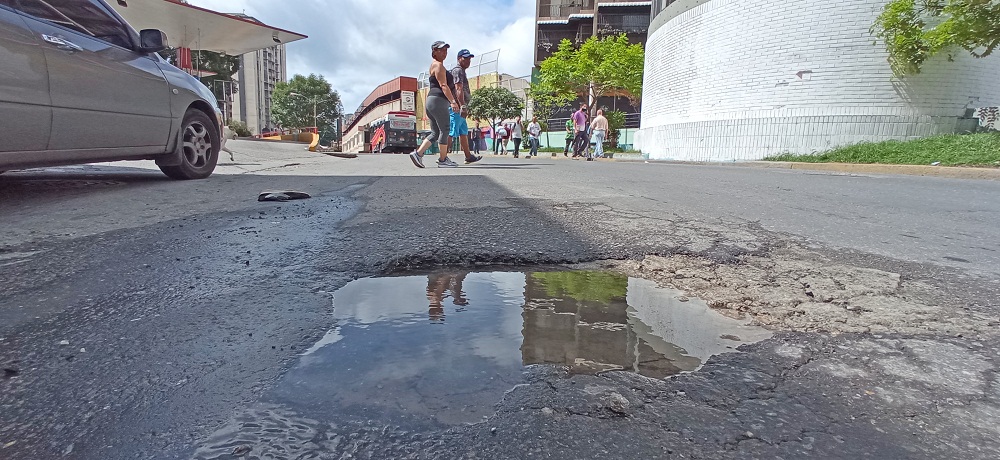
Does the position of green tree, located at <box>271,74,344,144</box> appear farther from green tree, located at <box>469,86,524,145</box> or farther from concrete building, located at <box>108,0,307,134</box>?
concrete building, located at <box>108,0,307,134</box>

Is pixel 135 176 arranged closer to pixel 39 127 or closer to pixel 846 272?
pixel 39 127

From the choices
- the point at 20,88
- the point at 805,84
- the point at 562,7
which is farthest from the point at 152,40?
the point at 562,7

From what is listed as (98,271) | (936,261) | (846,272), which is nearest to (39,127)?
(98,271)

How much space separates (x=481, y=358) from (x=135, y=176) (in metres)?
5.30

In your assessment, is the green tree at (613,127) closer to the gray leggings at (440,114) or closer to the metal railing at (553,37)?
the metal railing at (553,37)

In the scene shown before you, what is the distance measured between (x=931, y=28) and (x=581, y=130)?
874 centimetres

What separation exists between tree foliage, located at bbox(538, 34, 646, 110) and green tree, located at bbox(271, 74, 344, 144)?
122 ft

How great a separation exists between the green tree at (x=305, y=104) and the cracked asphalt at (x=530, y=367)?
197 feet

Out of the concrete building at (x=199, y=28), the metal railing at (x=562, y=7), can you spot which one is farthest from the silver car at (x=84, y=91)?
the metal railing at (x=562, y=7)

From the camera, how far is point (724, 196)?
182 inches

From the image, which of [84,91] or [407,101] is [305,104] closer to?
[407,101]

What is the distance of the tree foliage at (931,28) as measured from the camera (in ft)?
30.6

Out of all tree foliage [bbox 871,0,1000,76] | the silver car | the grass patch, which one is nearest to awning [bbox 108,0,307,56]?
the silver car

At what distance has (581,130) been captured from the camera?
16.8 metres
